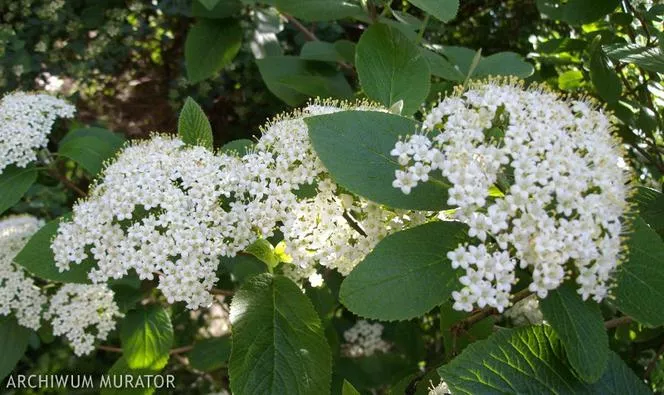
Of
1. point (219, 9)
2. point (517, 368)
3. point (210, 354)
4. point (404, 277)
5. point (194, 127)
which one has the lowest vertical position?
point (210, 354)

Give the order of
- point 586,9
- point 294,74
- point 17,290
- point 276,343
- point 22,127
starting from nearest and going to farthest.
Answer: point 276,343 → point 22,127 → point 586,9 → point 17,290 → point 294,74

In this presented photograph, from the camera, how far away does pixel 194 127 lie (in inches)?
65.1

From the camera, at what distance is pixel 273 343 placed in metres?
1.29

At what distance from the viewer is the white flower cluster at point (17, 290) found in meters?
1.96

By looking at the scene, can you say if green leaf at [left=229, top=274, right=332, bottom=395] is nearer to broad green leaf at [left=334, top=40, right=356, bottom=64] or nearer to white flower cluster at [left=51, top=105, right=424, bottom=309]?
white flower cluster at [left=51, top=105, right=424, bottom=309]

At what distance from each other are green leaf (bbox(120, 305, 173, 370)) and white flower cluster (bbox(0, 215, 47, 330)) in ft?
1.16

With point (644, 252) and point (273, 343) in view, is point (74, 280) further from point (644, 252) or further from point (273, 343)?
point (644, 252)

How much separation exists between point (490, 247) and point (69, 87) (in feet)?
8.69

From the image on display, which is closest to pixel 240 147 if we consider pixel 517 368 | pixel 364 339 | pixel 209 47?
pixel 517 368

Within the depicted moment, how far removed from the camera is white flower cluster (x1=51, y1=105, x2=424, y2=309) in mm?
1299

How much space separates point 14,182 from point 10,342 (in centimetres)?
50

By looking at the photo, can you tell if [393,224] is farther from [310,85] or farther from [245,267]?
[310,85]

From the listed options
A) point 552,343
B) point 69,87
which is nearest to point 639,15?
point 552,343

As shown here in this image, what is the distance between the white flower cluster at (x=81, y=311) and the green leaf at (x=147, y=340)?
26cm
